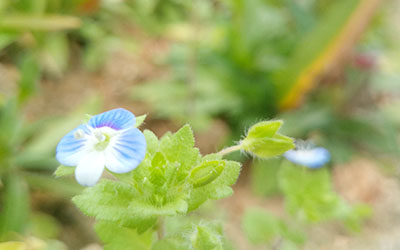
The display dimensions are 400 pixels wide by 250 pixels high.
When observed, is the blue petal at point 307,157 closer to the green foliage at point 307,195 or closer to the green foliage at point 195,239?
the green foliage at point 307,195

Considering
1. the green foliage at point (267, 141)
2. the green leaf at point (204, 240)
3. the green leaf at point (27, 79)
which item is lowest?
the green leaf at point (204, 240)

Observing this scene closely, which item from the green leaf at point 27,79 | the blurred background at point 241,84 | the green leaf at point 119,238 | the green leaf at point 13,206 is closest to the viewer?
the green leaf at point 119,238

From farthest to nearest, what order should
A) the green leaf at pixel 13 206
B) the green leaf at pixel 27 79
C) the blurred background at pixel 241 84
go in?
the blurred background at pixel 241 84 < the green leaf at pixel 27 79 < the green leaf at pixel 13 206

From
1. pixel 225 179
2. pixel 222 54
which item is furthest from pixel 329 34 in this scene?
pixel 225 179

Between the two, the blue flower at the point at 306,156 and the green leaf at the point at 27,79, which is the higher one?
the green leaf at the point at 27,79

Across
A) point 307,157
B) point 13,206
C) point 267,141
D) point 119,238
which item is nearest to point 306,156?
point 307,157

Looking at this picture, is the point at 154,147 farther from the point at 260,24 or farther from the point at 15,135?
the point at 260,24

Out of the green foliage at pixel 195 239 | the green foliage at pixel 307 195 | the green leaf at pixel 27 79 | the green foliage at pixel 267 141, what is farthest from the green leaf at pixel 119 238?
the green leaf at pixel 27 79

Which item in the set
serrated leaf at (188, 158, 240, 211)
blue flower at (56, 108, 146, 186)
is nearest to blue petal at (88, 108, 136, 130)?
blue flower at (56, 108, 146, 186)
